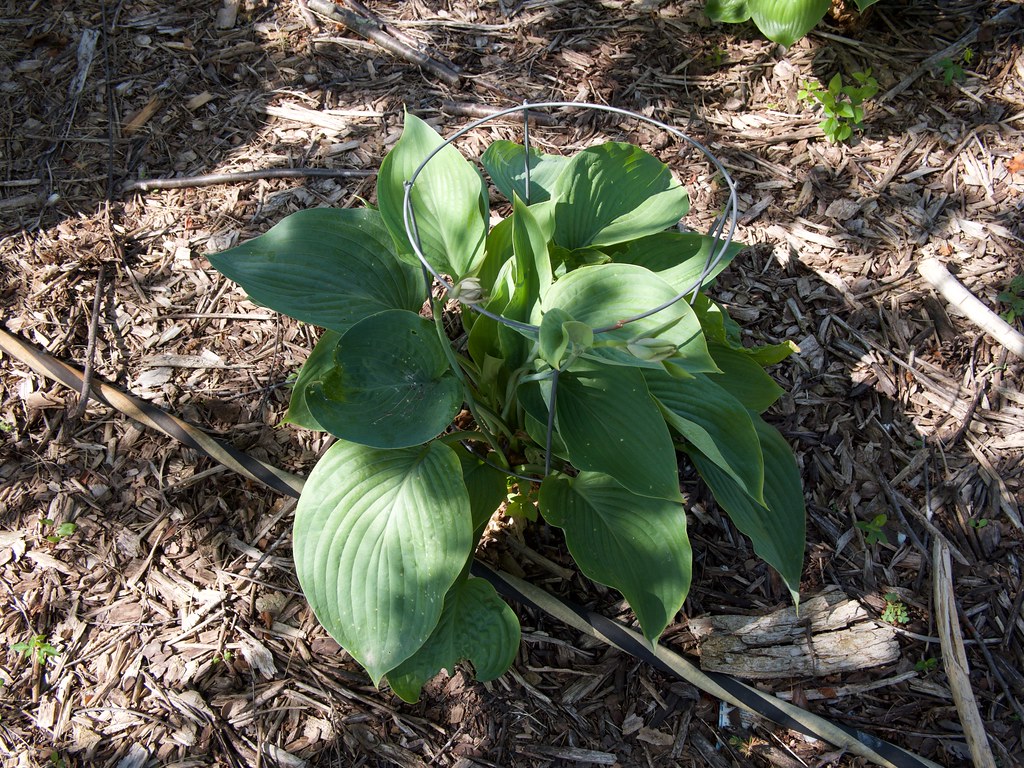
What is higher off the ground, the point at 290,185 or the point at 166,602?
the point at 290,185

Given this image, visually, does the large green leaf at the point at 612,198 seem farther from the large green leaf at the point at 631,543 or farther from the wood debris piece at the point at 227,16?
the wood debris piece at the point at 227,16

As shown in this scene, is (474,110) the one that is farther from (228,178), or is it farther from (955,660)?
(955,660)

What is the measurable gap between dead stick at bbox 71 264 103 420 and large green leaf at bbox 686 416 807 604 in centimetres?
173

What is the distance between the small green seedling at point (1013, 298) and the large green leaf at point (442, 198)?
5.79 feet

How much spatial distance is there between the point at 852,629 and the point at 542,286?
1227 millimetres

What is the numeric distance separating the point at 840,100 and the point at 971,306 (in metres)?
0.93

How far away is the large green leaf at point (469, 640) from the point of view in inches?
60.9

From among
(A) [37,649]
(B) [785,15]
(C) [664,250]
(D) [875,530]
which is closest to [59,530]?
(A) [37,649]

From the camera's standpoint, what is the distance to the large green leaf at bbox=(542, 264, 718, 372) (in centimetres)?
130

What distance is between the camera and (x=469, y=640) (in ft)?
5.22

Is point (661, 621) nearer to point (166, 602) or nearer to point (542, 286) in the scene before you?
point (542, 286)

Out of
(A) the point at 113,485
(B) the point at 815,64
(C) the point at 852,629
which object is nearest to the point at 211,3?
(A) the point at 113,485

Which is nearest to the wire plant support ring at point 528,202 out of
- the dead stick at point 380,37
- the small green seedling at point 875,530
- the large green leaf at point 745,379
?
the large green leaf at point 745,379

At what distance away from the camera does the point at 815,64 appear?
110 inches
